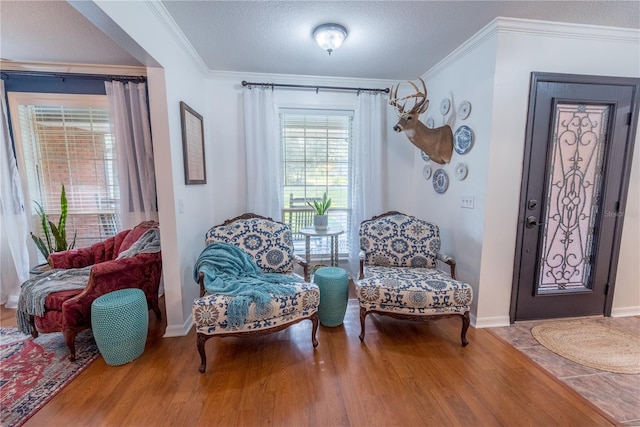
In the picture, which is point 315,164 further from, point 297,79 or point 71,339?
point 71,339

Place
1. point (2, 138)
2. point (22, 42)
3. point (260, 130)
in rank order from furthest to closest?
point (260, 130) < point (2, 138) < point (22, 42)

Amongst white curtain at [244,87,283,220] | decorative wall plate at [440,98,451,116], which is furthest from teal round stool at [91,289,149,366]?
decorative wall plate at [440,98,451,116]

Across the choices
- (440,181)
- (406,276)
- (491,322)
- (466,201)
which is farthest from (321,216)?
(491,322)

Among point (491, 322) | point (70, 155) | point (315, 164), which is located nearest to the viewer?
point (491, 322)

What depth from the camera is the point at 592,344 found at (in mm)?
2092

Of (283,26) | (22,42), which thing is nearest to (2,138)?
(22,42)

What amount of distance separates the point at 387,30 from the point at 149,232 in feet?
8.72

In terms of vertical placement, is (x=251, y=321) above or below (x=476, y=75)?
below

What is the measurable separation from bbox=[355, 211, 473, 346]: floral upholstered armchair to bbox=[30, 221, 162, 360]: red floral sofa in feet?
→ 5.92

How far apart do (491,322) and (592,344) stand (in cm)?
68

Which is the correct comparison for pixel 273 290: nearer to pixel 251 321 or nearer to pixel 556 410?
pixel 251 321

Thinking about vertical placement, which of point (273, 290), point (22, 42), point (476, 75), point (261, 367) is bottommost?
point (261, 367)

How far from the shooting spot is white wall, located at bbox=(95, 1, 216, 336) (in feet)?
5.96

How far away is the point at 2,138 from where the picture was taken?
2598 mm
